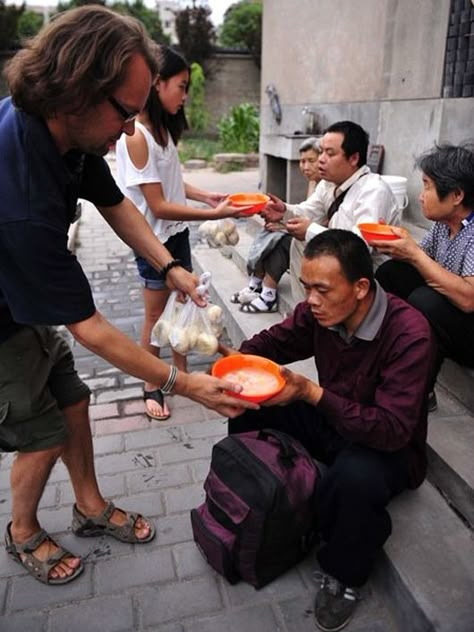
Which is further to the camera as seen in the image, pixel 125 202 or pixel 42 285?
pixel 125 202

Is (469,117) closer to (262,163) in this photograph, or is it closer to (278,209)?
(278,209)

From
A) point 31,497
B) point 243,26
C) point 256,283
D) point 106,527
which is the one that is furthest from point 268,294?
point 243,26

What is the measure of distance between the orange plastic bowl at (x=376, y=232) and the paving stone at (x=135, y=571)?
169 cm

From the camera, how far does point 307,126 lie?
22.7 ft

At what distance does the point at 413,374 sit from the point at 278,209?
194 cm

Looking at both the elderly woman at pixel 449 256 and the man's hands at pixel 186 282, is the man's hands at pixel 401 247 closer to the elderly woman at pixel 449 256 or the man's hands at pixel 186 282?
the elderly woman at pixel 449 256

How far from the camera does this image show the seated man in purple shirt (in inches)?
74.2

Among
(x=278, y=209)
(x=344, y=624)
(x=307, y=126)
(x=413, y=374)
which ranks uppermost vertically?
(x=307, y=126)

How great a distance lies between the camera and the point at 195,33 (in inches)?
896

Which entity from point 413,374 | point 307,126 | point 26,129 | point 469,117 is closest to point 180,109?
point 26,129

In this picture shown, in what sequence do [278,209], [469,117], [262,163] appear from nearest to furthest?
[278,209] < [469,117] < [262,163]

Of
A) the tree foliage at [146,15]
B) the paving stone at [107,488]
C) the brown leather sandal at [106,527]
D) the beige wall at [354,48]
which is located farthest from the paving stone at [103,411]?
the tree foliage at [146,15]

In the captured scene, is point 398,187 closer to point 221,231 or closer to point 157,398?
point 221,231

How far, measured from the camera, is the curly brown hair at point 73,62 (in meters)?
1.48
